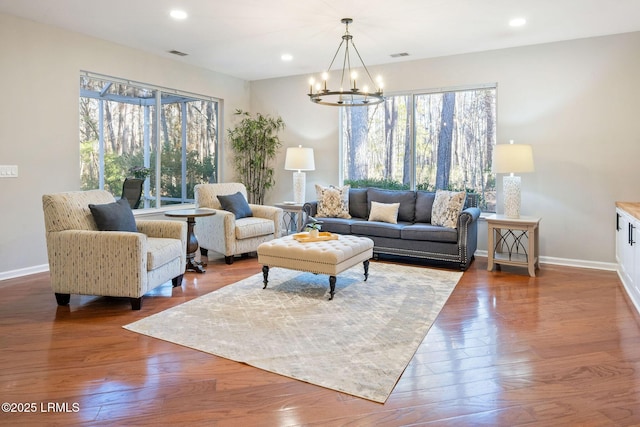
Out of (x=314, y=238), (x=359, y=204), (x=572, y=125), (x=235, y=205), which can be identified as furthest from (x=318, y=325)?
(x=572, y=125)

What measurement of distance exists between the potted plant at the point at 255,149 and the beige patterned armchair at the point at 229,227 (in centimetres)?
126

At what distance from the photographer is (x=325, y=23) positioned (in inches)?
175

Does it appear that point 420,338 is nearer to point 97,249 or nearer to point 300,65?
point 97,249

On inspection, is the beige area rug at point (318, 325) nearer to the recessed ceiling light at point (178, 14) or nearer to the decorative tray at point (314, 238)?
the decorative tray at point (314, 238)

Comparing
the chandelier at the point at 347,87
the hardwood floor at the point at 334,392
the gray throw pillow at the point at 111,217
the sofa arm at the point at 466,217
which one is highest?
the chandelier at the point at 347,87

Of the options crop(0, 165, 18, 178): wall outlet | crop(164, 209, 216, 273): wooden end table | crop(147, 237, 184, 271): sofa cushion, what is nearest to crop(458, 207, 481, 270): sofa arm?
crop(164, 209, 216, 273): wooden end table

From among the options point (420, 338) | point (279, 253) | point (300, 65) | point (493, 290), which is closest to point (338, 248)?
point (279, 253)

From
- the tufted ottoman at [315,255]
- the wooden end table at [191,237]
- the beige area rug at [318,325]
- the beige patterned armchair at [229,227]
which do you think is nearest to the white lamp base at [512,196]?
the beige area rug at [318,325]

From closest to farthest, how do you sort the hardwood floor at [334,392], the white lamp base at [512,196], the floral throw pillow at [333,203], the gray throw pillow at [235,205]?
the hardwood floor at [334,392] < the white lamp base at [512,196] < the gray throw pillow at [235,205] < the floral throw pillow at [333,203]

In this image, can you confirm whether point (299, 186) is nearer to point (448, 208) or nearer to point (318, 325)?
point (448, 208)

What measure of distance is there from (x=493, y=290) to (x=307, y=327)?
6.77ft

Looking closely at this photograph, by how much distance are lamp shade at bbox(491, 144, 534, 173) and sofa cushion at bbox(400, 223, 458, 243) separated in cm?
91

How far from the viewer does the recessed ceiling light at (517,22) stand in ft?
14.1

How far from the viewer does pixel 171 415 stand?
1976mm
